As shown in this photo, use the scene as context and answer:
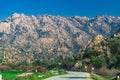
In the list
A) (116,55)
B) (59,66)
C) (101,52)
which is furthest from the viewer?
(59,66)

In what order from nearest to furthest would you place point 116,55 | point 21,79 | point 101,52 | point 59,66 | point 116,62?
point 21,79
point 116,62
point 116,55
point 101,52
point 59,66

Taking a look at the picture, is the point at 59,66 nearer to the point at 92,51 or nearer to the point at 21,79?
the point at 92,51

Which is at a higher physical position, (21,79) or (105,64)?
(105,64)

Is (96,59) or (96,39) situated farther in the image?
(96,39)

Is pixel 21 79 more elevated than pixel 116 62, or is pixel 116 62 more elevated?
pixel 116 62

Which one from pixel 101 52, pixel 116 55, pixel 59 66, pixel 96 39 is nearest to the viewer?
pixel 116 55

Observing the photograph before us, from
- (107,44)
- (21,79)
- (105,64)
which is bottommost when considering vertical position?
(21,79)

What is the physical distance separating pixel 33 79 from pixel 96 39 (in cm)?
12783

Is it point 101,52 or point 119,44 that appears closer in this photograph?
point 119,44

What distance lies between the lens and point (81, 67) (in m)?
132

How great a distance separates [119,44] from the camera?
132 meters

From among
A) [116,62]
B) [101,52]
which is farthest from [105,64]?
[101,52]

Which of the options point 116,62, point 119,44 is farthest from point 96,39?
point 116,62

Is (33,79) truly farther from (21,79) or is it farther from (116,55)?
(116,55)
